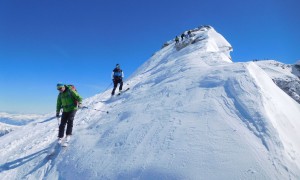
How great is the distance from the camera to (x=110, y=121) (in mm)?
10414

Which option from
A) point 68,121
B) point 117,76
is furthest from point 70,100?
point 117,76

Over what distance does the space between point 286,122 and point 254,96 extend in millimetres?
1228

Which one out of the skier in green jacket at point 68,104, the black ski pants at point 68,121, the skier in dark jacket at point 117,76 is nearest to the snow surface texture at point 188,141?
the black ski pants at point 68,121

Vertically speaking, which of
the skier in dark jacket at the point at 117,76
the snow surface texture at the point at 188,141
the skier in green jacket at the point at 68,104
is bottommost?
the snow surface texture at the point at 188,141

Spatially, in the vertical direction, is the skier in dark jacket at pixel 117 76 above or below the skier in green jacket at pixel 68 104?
above

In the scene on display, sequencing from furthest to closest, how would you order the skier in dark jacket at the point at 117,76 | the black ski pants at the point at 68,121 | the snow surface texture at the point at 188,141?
1. the skier in dark jacket at the point at 117,76
2. the black ski pants at the point at 68,121
3. the snow surface texture at the point at 188,141

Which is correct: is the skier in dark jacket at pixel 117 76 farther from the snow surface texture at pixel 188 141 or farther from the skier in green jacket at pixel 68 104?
the skier in green jacket at pixel 68 104

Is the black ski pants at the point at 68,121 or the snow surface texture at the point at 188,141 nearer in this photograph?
the snow surface texture at the point at 188,141

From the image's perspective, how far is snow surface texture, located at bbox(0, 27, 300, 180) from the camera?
18.0ft

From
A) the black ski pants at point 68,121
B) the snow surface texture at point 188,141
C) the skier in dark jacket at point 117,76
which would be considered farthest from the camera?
the skier in dark jacket at point 117,76

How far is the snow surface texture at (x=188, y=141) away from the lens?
548 cm

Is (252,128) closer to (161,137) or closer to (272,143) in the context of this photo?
(272,143)

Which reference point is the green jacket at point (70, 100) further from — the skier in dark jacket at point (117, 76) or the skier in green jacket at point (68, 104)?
the skier in dark jacket at point (117, 76)

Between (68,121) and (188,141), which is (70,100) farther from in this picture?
(188,141)
